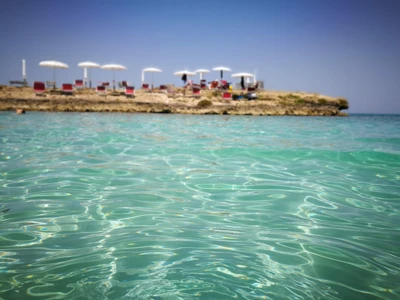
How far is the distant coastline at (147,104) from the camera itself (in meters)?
20.0

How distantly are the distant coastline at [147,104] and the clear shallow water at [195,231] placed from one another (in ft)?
58.0

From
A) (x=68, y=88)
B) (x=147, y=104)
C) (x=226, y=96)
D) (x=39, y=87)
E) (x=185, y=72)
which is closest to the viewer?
(x=147, y=104)

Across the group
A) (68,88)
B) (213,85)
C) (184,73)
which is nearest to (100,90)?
(68,88)

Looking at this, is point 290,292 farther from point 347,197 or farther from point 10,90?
point 10,90

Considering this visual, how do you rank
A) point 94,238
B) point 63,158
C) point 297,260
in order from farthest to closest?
1. point 63,158
2. point 94,238
3. point 297,260

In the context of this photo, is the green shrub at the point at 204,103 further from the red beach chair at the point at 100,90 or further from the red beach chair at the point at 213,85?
the red beach chair at the point at 100,90

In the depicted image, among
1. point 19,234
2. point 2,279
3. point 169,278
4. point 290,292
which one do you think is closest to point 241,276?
point 290,292

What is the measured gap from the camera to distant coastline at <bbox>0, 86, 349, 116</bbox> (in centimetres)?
1998

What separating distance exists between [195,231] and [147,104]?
68.1ft

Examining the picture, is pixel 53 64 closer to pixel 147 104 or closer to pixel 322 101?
pixel 147 104

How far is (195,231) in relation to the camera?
2.06m

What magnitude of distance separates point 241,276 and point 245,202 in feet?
4.23

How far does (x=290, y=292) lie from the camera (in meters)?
1.36

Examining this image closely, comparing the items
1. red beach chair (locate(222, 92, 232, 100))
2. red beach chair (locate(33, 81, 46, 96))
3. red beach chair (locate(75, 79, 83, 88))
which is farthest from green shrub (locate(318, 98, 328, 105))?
red beach chair (locate(33, 81, 46, 96))
